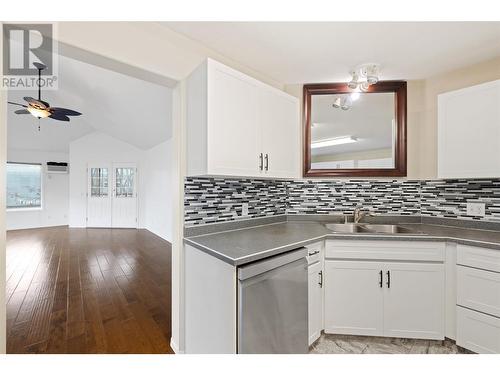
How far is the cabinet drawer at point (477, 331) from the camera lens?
1504 millimetres

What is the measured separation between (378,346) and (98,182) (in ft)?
25.6

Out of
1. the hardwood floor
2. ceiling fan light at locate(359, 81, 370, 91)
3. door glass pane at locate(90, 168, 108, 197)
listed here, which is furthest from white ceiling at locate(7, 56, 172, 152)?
the hardwood floor

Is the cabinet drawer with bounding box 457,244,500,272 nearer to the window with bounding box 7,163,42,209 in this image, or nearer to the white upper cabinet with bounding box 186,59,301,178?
the white upper cabinet with bounding box 186,59,301,178

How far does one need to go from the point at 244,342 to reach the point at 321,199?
5.28 feet

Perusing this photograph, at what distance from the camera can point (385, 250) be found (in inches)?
68.2

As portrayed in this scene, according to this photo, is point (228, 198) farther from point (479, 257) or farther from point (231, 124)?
point (479, 257)

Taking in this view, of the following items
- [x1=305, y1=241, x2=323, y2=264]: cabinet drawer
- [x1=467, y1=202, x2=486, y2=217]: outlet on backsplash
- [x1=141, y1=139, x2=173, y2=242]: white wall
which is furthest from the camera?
[x1=141, y1=139, x2=173, y2=242]: white wall

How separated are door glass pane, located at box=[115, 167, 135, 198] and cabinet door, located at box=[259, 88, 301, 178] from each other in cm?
620

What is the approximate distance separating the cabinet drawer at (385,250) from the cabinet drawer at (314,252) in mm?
65

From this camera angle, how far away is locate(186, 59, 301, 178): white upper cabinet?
4.90 feet

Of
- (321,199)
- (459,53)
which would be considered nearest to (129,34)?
(321,199)

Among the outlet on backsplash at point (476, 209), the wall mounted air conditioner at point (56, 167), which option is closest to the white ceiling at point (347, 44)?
the outlet on backsplash at point (476, 209)

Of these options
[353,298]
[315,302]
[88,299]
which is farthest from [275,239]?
[88,299]

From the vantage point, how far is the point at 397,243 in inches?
67.7
